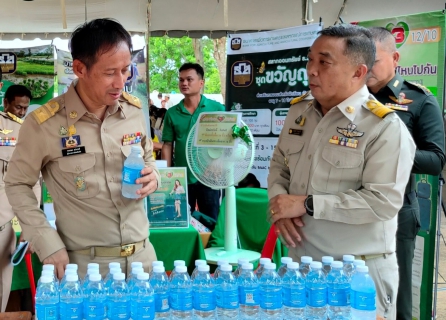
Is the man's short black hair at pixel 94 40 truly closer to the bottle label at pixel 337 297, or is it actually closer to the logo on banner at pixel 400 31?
the bottle label at pixel 337 297

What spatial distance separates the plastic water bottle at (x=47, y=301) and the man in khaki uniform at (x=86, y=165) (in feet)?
1.41

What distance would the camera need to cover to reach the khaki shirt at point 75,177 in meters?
1.74

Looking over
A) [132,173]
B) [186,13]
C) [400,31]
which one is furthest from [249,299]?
[186,13]

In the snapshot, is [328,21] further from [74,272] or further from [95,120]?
[74,272]

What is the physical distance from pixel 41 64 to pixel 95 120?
15.1 ft

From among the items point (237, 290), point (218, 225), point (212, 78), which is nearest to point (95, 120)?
point (237, 290)

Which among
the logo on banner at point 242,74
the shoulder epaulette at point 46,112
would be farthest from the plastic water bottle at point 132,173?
the logo on banner at point 242,74

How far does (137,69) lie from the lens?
5242 mm

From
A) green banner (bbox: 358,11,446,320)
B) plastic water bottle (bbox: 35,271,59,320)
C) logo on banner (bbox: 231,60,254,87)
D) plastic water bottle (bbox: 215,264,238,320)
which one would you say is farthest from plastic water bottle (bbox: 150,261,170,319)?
logo on banner (bbox: 231,60,254,87)

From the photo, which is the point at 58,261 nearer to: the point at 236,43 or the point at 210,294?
the point at 210,294

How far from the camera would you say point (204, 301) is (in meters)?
1.28

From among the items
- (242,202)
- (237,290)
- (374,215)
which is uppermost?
(374,215)

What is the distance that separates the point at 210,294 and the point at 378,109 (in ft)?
3.04

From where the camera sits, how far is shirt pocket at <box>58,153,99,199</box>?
1.77m
